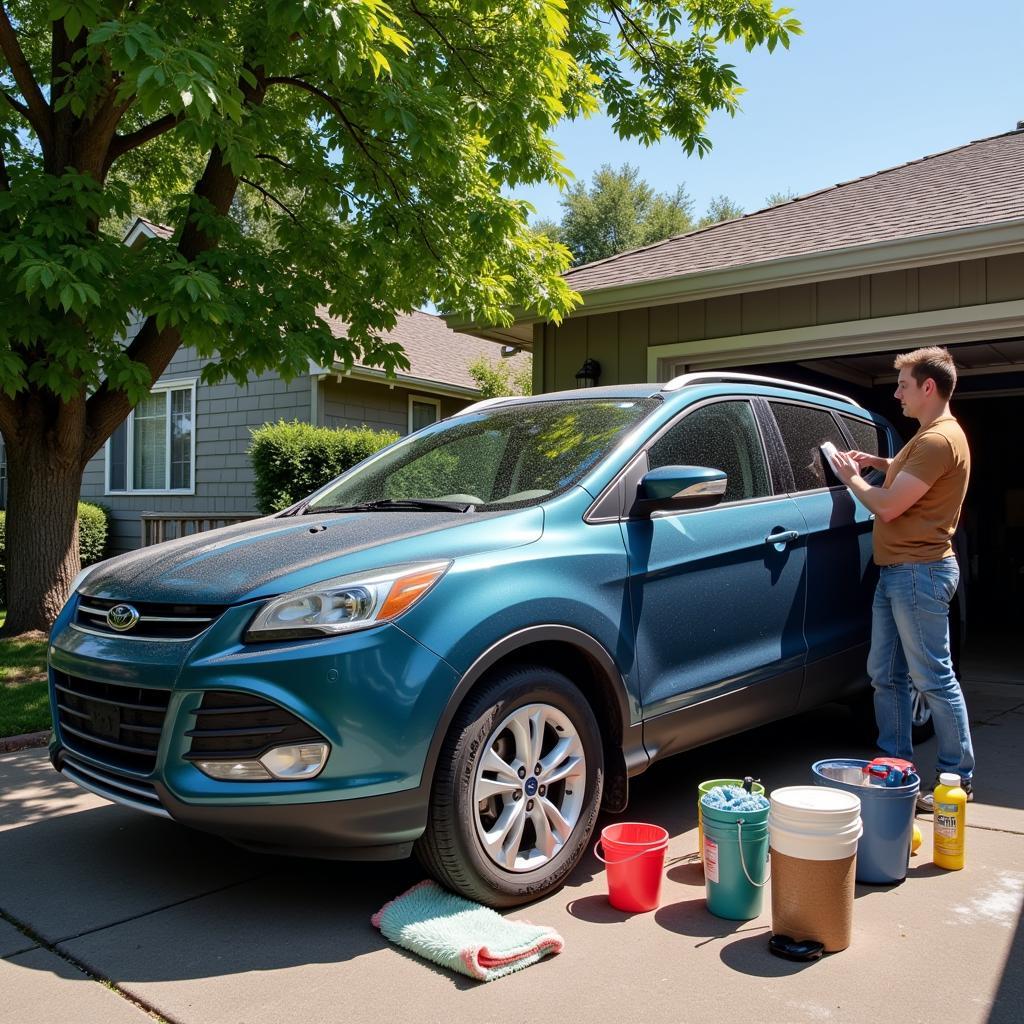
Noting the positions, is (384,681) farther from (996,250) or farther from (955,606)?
(996,250)

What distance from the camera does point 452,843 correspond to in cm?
310

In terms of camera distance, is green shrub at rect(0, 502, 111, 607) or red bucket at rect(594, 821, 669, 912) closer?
red bucket at rect(594, 821, 669, 912)

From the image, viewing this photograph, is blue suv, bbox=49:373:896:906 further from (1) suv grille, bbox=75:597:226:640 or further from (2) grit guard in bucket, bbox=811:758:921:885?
(2) grit guard in bucket, bbox=811:758:921:885

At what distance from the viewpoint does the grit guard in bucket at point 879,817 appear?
137 inches

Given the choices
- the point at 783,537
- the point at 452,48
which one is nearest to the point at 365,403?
the point at 452,48

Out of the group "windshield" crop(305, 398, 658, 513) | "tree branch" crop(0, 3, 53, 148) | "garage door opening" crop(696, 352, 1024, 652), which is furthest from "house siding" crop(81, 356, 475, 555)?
"windshield" crop(305, 398, 658, 513)

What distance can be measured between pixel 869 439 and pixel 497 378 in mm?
12257

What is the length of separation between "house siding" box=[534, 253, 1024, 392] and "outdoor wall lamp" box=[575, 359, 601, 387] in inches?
→ 2.9

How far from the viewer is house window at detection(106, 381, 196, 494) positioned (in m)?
16.2

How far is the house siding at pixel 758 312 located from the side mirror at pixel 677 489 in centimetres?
427

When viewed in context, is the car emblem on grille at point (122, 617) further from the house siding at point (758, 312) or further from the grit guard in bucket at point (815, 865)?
the house siding at point (758, 312)

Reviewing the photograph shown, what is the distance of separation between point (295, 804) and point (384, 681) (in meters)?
0.45

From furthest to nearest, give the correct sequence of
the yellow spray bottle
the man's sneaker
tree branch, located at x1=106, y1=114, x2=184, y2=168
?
tree branch, located at x1=106, y1=114, x2=184, y2=168
the man's sneaker
the yellow spray bottle

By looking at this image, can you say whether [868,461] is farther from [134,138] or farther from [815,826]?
[134,138]
